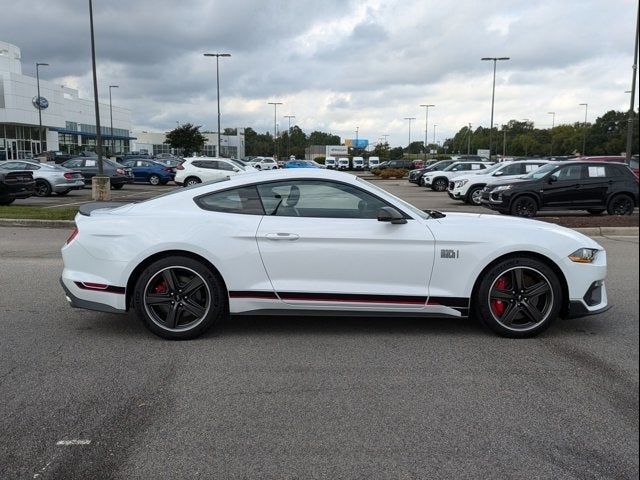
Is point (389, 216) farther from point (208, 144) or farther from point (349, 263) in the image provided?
point (208, 144)

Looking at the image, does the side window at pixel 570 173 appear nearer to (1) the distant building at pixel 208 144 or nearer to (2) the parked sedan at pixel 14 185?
(2) the parked sedan at pixel 14 185

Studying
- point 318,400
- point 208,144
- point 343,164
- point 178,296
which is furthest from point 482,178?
point 208,144

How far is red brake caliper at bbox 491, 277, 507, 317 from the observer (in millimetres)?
4926

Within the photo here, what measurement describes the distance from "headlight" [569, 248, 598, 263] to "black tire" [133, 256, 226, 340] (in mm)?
3019

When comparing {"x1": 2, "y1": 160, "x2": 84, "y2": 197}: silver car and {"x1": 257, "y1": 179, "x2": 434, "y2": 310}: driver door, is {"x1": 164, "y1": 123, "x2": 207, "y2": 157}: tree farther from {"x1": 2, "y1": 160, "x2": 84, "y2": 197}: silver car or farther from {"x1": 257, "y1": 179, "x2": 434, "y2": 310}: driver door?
{"x1": 257, "y1": 179, "x2": 434, "y2": 310}: driver door

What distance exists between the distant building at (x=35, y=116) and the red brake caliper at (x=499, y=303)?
64.2m

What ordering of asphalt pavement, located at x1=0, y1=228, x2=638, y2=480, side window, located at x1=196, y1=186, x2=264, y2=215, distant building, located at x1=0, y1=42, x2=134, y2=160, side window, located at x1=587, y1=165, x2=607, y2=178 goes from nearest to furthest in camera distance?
1. asphalt pavement, located at x1=0, y1=228, x2=638, y2=480
2. side window, located at x1=196, y1=186, x2=264, y2=215
3. side window, located at x1=587, y1=165, x2=607, y2=178
4. distant building, located at x1=0, y1=42, x2=134, y2=160

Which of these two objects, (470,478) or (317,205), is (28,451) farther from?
Result: (317,205)

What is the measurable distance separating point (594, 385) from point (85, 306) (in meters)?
4.13

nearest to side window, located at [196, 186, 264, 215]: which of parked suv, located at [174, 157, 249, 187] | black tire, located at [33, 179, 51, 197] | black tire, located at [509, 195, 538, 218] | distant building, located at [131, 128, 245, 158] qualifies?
black tire, located at [509, 195, 538, 218]

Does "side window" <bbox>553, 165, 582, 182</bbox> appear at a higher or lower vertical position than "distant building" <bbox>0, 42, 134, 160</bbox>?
lower

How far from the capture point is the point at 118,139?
313 feet

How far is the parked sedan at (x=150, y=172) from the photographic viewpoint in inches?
1289

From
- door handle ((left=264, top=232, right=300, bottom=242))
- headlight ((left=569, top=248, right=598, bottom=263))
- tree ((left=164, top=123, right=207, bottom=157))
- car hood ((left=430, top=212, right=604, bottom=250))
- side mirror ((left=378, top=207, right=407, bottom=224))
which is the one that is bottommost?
headlight ((left=569, top=248, right=598, bottom=263))
